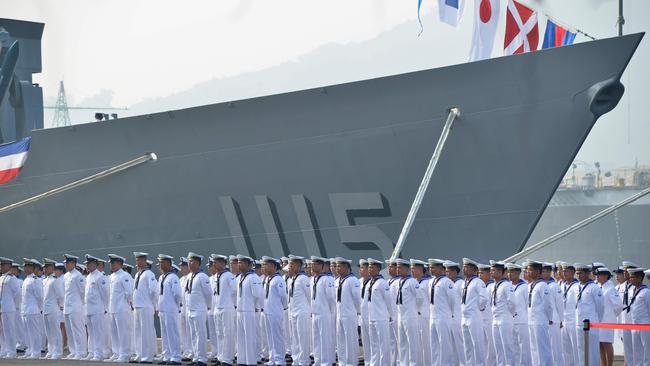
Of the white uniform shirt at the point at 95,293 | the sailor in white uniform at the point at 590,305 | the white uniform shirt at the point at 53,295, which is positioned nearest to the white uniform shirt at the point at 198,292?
the white uniform shirt at the point at 95,293

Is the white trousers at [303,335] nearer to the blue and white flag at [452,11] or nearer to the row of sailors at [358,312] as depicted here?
the row of sailors at [358,312]

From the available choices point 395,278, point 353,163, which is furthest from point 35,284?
point 395,278

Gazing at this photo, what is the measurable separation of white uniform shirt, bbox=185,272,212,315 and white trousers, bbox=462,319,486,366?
3399mm

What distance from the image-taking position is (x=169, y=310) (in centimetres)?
1261

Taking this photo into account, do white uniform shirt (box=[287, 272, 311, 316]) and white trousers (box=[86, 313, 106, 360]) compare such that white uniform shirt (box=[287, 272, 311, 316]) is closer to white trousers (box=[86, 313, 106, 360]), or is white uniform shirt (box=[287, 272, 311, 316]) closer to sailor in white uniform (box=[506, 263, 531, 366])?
sailor in white uniform (box=[506, 263, 531, 366])

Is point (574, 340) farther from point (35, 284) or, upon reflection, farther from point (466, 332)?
point (35, 284)

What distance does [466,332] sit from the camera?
1079 cm

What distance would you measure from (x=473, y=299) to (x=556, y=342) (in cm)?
101

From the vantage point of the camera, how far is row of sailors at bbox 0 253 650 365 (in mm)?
10625

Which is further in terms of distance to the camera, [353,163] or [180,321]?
[353,163]

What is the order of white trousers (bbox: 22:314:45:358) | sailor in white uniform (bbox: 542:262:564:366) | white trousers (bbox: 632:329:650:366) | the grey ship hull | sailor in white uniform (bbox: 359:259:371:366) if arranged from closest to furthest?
white trousers (bbox: 632:329:650:366)
sailor in white uniform (bbox: 542:262:564:366)
sailor in white uniform (bbox: 359:259:371:366)
the grey ship hull
white trousers (bbox: 22:314:45:358)

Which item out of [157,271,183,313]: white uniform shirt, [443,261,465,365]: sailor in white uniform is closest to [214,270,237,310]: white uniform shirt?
[157,271,183,313]: white uniform shirt

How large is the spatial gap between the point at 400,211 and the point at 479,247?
1.18 m

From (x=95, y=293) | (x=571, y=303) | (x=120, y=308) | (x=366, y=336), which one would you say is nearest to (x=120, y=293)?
(x=120, y=308)
